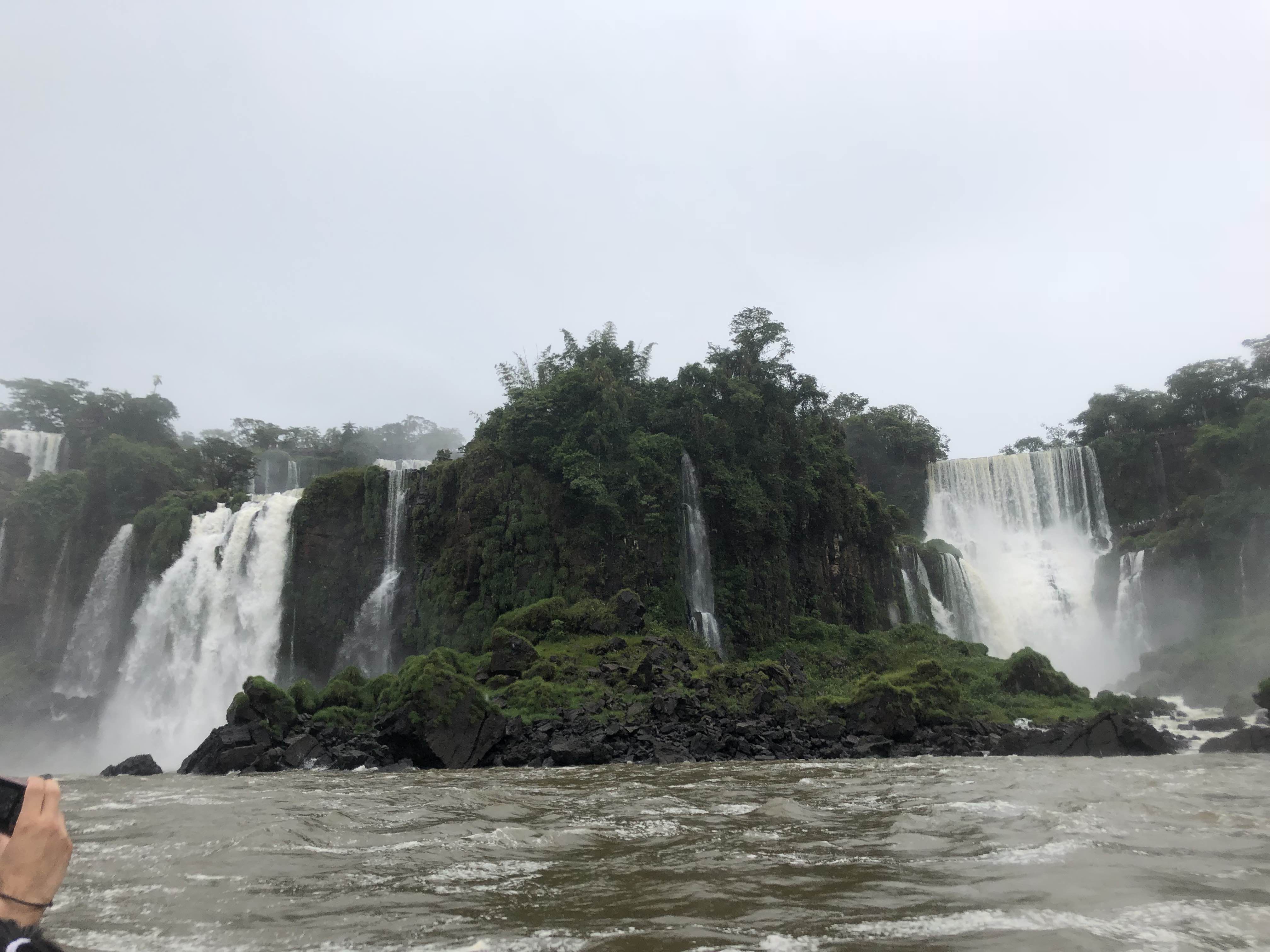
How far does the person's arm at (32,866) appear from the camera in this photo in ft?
6.41

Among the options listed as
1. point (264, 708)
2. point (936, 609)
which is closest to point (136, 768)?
point (264, 708)

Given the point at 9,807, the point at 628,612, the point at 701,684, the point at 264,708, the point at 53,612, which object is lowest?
the point at 264,708

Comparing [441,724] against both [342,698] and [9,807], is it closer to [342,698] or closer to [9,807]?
[342,698]

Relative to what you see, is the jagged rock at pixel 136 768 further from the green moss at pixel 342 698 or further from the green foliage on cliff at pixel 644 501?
the green foliage on cliff at pixel 644 501

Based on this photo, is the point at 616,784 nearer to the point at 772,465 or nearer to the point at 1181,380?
the point at 772,465

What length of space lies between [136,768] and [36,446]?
36150 millimetres

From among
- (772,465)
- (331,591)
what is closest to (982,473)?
Answer: (772,465)

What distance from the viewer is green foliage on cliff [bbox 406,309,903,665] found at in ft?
98.0

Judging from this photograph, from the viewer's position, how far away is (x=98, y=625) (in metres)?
32.5

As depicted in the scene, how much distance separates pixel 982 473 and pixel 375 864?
151 feet

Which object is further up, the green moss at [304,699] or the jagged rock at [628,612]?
the jagged rock at [628,612]

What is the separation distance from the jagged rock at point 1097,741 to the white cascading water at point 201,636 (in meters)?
24.4

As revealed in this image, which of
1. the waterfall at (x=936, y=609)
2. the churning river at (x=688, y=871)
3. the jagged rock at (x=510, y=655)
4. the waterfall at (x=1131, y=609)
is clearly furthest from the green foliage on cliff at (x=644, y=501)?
the churning river at (x=688, y=871)

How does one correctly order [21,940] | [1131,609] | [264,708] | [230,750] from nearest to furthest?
[21,940] < [230,750] < [264,708] < [1131,609]
